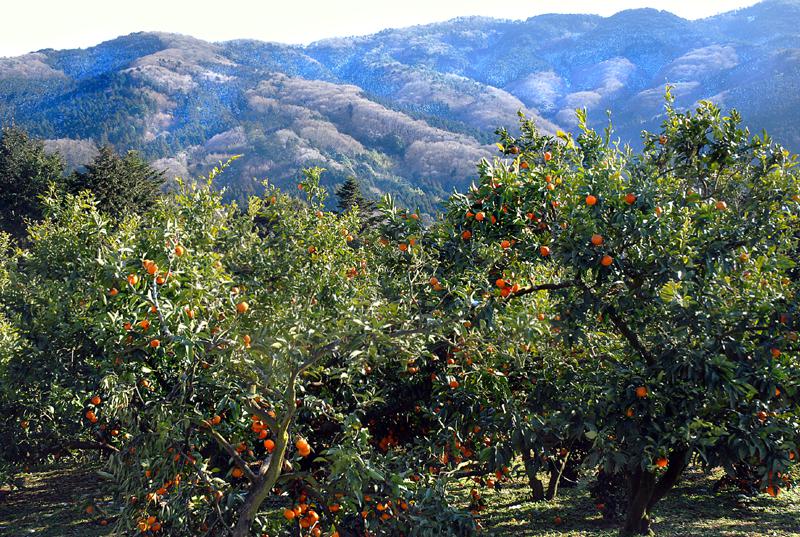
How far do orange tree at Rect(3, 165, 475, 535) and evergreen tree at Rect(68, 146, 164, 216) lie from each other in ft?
83.8

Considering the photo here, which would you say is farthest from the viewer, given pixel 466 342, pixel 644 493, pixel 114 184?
pixel 114 184

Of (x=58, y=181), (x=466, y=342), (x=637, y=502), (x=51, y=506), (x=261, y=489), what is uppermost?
(x=58, y=181)

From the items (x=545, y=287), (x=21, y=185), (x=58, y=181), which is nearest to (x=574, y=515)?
(x=545, y=287)

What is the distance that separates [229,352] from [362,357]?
3.57 feet

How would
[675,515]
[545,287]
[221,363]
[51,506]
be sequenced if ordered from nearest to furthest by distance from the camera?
1. [221,363]
2. [545,287]
3. [675,515]
4. [51,506]

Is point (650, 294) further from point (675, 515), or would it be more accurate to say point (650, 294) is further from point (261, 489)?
point (675, 515)

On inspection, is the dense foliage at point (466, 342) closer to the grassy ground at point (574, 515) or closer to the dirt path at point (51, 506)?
the grassy ground at point (574, 515)

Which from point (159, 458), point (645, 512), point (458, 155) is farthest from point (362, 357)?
point (458, 155)

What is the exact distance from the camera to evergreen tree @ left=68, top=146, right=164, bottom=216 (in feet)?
104

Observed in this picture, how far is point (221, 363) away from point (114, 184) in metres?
30.9

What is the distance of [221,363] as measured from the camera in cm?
493

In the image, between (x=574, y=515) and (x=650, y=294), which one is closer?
(x=650, y=294)

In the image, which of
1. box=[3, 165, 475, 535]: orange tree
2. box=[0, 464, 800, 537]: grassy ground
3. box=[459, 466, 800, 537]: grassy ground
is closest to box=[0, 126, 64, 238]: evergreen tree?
box=[0, 464, 800, 537]: grassy ground

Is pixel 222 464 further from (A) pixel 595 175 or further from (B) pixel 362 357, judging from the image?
(A) pixel 595 175
